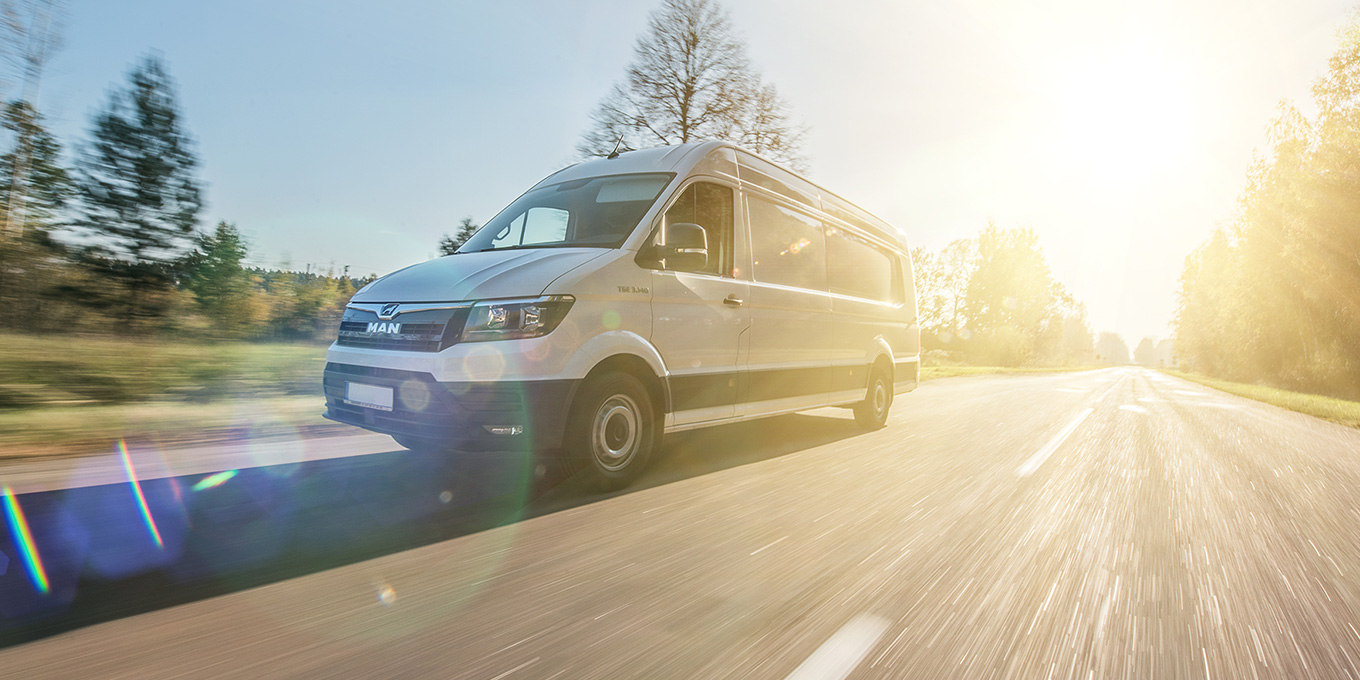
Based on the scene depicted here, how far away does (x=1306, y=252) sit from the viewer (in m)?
25.0

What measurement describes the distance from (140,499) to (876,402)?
22.8 ft

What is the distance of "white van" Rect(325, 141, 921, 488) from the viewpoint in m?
3.75

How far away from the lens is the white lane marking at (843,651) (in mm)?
2014

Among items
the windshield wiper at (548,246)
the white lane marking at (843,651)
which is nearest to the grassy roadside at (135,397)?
the windshield wiper at (548,246)

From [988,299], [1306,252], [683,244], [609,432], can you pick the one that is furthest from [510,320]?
[988,299]

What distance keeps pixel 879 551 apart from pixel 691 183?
2997 mm

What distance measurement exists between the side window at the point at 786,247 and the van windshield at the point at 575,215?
1.09m

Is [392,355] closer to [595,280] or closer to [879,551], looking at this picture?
[595,280]

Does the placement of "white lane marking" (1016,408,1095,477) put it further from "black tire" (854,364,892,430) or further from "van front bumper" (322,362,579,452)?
"van front bumper" (322,362,579,452)

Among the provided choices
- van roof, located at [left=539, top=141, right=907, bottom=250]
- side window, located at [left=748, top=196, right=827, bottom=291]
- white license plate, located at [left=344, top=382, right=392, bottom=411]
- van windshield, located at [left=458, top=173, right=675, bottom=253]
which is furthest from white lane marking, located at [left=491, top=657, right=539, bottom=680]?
side window, located at [left=748, top=196, right=827, bottom=291]

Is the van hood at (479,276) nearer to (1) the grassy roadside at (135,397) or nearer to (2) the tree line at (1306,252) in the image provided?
(1) the grassy roadside at (135,397)

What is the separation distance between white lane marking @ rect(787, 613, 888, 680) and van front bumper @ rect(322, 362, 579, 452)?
2047mm

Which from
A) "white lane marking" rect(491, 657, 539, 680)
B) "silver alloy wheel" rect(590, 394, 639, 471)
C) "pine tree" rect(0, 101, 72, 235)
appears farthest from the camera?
"pine tree" rect(0, 101, 72, 235)

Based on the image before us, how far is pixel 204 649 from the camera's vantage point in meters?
2.05
